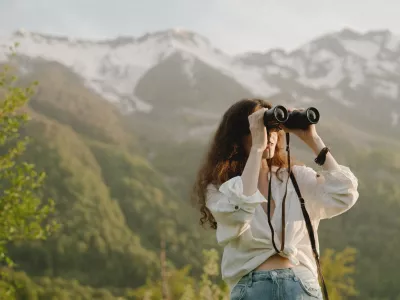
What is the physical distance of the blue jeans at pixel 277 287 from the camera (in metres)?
1.93

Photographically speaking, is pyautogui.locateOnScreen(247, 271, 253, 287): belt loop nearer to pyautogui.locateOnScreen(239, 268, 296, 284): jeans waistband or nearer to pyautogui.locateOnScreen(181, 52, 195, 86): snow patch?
pyautogui.locateOnScreen(239, 268, 296, 284): jeans waistband

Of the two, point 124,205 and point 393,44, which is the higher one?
point 393,44

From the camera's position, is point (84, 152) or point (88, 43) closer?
point (84, 152)

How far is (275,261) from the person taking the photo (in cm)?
203

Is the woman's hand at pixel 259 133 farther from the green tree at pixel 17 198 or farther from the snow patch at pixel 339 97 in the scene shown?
the snow patch at pixel 339 97

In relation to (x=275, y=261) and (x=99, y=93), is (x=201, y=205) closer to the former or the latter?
(x=275, y=261)

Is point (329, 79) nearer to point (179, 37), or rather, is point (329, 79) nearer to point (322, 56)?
point (322, 56)

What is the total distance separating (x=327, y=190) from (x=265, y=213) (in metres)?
0.28

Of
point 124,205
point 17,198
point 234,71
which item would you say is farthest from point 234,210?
point 234,71

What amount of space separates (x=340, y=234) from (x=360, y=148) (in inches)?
675

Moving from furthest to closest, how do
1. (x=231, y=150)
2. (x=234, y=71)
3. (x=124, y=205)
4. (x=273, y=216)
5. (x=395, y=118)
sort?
(x=234, y=71), (x=395, y=118), (x=124, y=205), (x=231, y=150), (x=273, y=216)

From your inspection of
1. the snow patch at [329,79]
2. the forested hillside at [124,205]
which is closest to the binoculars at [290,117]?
the forested hillside at [124,205]

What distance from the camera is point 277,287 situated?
1.94 m

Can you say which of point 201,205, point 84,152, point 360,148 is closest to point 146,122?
point 84,152
